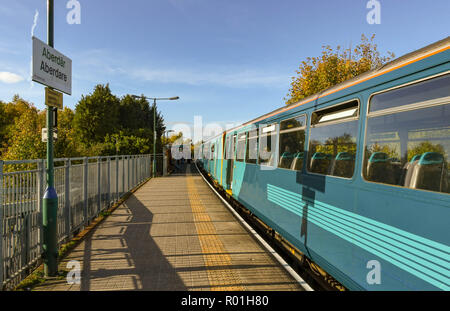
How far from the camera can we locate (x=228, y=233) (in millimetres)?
7469

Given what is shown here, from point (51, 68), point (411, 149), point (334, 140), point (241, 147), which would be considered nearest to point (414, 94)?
point (411, 149)

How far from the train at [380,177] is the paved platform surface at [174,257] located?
923 millimetres

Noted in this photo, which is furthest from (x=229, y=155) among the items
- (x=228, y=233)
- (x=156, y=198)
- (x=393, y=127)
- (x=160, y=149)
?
(x=160, y=149)

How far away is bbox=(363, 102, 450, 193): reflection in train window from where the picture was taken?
2.65 metres

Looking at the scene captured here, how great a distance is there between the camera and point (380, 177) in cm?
329

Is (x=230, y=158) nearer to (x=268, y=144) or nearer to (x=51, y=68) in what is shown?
(x=268, y=144)

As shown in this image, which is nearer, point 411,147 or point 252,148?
point 411,147

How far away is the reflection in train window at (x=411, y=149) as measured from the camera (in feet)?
8.70

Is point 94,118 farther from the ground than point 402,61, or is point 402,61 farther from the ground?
point 94,118

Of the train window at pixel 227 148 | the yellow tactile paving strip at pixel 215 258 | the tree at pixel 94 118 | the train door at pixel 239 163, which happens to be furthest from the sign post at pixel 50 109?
the tree at pixel 94 118

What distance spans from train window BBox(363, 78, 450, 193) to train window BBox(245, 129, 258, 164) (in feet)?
16.6

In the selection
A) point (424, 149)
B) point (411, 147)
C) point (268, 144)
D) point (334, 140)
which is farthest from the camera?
point (268, 144)

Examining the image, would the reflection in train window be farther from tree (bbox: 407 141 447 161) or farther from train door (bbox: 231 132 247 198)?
train door (bbox: 231 132 247 198)

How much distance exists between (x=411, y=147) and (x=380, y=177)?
0.46 meters
